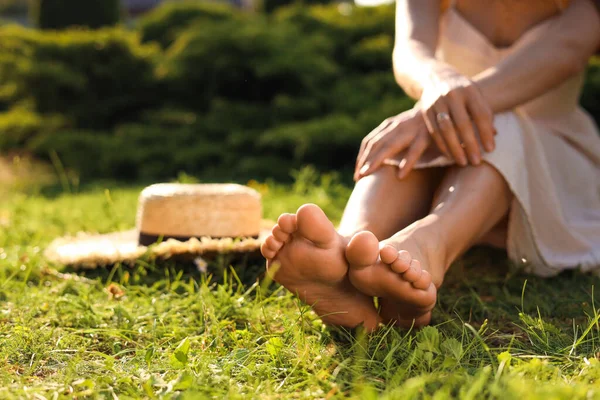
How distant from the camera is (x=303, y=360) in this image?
132 cm

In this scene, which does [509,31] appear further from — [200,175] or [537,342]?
[200,175]

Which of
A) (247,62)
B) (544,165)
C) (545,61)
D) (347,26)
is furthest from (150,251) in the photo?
(347,26)

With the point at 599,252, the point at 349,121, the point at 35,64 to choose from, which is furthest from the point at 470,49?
the point at 35,64

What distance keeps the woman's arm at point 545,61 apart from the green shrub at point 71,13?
23.8 feet

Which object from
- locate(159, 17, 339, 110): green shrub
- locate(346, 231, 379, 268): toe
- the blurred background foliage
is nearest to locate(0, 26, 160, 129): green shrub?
the blurred background foliage

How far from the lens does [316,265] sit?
1.32 metres

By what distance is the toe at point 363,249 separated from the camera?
1282 millimetres

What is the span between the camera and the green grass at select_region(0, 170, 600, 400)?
1.19m

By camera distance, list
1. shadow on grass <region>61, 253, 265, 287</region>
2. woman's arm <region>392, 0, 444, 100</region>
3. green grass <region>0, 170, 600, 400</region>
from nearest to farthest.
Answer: green grass <region>0, 170, 600, 400</region>
woman's arm <region>392, 0, 444, 100</region>
shadow on grass <region>61, 253, 265, 287</region>

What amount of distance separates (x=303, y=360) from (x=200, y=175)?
15.3 ft

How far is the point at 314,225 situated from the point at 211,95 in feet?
18.4

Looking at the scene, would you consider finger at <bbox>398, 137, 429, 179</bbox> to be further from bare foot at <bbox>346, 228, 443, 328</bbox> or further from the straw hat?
the straw hat

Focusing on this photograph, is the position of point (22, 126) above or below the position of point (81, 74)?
below

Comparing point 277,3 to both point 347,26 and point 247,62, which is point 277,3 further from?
point 247,62
